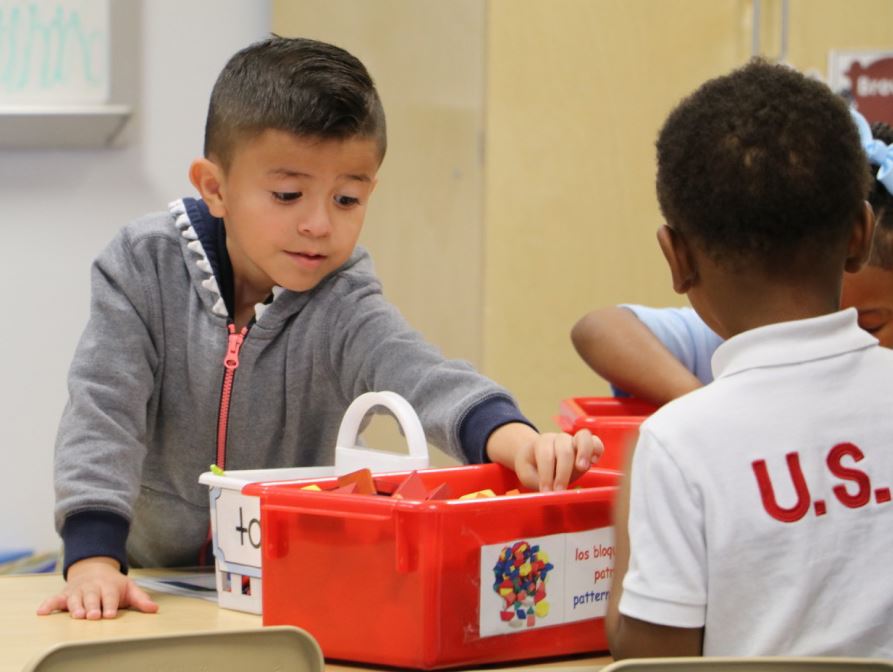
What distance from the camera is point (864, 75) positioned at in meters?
2.31

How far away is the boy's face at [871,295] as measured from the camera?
1.37 meters

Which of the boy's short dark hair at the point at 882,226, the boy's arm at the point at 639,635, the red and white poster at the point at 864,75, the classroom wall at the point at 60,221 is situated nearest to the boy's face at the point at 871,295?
the boy's short dark hair at the point at 882,226

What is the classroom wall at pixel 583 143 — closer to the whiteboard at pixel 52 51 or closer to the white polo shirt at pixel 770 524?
the whiteboard at pixel 52 51

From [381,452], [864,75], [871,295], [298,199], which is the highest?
[864,75]

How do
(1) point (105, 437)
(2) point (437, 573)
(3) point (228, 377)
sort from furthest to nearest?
(3) point (228, 377)
(1) point (105, 437)
(2) point (437, 573)

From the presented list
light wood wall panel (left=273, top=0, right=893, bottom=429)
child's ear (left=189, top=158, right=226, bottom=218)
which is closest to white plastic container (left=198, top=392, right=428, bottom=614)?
child's ear (left=189, top=158, right=226, bottom=218)

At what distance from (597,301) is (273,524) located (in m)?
1.47

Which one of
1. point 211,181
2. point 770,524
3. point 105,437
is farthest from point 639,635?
point 211,181

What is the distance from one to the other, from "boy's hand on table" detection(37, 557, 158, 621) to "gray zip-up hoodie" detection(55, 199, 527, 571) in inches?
6.3

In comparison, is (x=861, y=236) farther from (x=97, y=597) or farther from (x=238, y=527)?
(x=97, y=597)

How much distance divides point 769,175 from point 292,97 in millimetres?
565

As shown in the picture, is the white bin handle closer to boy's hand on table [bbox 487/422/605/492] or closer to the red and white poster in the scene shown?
boy's hand on table [bbox 487/422/605/492]

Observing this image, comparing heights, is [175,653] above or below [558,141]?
below

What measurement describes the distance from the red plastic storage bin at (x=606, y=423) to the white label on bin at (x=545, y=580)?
0.18 meters
